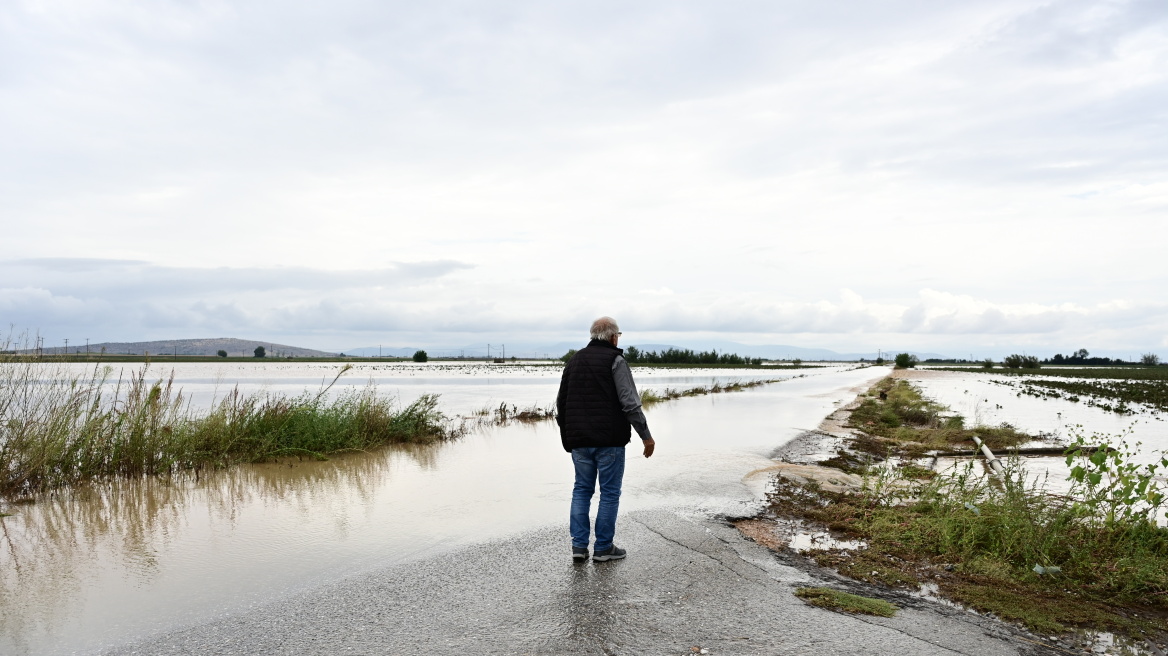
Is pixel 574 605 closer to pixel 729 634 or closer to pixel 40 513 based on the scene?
pixel 729 634

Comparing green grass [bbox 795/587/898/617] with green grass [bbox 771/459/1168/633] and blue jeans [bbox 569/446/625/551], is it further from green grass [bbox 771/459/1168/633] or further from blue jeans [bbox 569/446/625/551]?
blue jeans [bbox 569/446/625/551]

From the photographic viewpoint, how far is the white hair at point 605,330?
261 inches

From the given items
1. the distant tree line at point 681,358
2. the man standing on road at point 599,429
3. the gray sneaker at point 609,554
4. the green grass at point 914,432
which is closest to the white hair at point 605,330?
the man standing on road at point 599,429

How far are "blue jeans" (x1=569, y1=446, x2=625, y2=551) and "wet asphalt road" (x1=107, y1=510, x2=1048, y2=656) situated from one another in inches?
11.0

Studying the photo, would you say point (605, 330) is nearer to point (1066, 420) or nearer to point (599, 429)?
point (599, 429)

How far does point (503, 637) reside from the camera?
455 centimetres

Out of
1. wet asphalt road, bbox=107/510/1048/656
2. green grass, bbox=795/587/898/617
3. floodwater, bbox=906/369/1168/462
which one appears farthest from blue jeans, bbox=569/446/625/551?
floodwater, bbox=906/369/1168/462

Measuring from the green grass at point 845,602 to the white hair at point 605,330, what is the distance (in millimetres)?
2742

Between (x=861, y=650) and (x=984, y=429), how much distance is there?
16.6m

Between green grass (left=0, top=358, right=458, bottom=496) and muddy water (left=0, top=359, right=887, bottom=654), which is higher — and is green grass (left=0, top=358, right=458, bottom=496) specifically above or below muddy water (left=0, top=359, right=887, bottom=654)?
above

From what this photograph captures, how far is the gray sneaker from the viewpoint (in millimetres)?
6305

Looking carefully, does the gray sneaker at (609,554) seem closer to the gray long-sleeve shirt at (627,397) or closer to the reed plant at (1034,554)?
the gray long-sleeve shirt at (627,397)

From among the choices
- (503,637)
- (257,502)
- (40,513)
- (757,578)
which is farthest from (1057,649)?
(40,513)

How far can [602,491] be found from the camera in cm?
644
